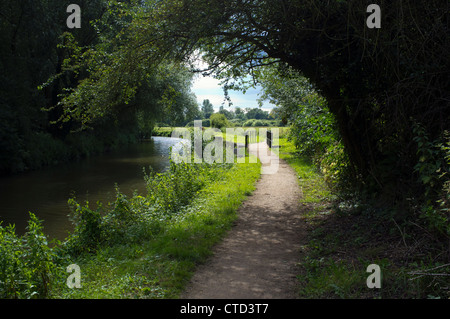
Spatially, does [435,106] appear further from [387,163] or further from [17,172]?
[17,172]

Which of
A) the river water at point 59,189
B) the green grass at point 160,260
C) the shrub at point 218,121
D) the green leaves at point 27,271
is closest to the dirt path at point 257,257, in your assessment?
the green grass at point 160,260

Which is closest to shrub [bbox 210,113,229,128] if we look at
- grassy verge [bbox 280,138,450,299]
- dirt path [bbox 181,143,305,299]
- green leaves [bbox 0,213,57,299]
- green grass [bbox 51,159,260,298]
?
dirt path [bbox 181,143,305,299]

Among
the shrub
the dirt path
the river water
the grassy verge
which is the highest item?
the shrub

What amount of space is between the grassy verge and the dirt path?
0.27 metres

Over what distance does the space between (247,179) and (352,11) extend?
6.96 meters

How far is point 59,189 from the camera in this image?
574 inches

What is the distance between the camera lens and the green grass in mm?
4320

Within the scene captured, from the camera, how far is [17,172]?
18.3 meters

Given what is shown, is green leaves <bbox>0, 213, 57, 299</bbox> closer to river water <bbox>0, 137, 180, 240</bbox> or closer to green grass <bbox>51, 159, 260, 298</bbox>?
green grass <bbox>51, 159, 260, 298</bbox>

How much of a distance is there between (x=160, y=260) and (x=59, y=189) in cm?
1121

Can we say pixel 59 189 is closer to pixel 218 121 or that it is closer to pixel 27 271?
pixel 27 271

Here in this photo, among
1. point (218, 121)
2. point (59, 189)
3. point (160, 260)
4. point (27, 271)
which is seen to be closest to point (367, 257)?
point (160, 260)

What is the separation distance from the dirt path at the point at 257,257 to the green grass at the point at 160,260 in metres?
0.24

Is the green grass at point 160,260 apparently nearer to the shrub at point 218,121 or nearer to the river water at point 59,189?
the river water at point 59,189
